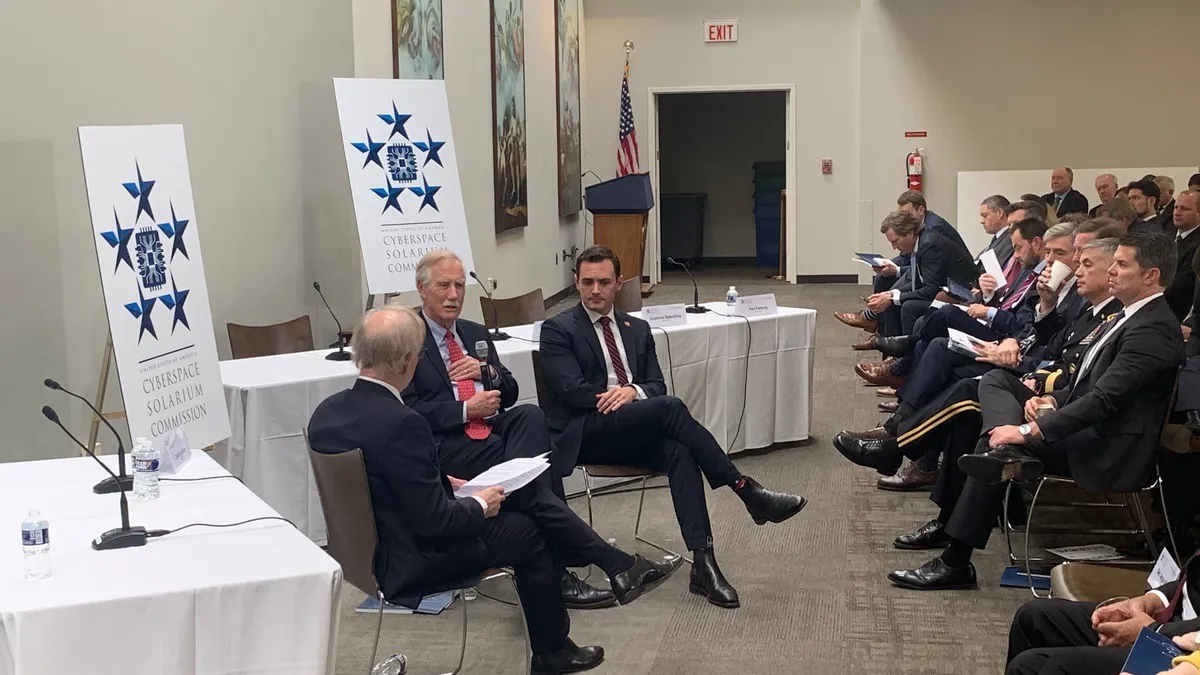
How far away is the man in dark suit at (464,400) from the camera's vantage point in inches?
167

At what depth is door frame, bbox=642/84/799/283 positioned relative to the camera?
47.1 feet

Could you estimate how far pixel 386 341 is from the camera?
328 centimetres

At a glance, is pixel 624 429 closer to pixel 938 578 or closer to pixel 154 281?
pixel 938 578

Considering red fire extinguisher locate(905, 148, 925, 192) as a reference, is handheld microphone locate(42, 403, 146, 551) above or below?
below

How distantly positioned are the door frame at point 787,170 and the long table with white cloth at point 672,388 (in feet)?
26.5

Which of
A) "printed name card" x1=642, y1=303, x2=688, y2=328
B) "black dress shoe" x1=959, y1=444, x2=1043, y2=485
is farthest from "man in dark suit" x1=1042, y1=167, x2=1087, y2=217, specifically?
"black dress shoe" x1=959, y1=444, x2=1043, y2=485

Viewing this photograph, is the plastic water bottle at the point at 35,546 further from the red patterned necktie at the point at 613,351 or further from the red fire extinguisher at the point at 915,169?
the red fire extinguisher at the point at 915,169

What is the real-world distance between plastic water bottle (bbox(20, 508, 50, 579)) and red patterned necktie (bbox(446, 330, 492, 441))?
1855 mm

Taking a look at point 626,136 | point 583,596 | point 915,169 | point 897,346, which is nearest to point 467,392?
point 583,596

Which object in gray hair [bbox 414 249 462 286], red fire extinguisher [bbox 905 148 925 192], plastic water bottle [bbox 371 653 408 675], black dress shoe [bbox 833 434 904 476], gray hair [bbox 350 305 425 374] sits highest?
red fire extinguisher [bbox 905 148 925 192]

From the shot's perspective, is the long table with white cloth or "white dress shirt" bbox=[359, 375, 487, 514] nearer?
"white dress shirt" bbox=[359, 375, 487, 514]

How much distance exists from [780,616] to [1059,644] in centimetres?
142

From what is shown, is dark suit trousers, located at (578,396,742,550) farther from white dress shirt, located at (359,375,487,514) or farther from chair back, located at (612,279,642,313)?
chair back, located at (612,279,642,313)

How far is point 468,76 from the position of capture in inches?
365
